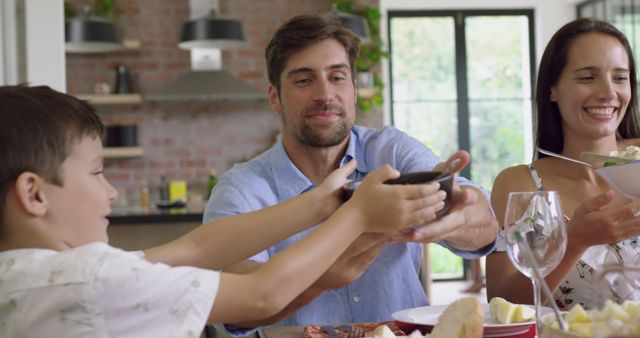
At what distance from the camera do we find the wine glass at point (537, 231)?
4.22 ft

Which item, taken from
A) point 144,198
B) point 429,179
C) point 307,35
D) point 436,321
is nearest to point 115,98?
point 144,198

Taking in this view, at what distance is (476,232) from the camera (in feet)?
5.74

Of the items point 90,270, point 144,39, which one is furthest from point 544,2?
point 90,270

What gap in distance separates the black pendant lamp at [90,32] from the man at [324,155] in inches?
137

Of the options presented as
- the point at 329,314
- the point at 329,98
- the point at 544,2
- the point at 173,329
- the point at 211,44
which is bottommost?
the point at 329,314

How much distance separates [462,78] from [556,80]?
5.59 metres

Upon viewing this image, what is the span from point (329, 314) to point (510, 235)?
0.76m

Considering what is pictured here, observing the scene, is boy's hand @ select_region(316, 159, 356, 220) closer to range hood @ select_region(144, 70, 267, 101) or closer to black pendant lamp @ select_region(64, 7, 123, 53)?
black pendant lamp @ select_region(64, 7, 123, 53)

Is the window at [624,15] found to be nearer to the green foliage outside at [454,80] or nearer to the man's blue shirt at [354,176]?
the green foliage outside at [454,80]

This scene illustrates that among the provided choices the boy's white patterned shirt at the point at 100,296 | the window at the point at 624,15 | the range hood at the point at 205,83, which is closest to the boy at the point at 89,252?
the boy's white patterned shirt at the point at 100,296

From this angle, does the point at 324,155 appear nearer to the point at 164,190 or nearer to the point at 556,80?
the point at 556,80


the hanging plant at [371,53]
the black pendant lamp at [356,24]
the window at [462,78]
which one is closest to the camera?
the black pendant lamp at [356,24]

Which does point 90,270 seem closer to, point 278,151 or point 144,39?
point 278,151

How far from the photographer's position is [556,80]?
7.39 ft
